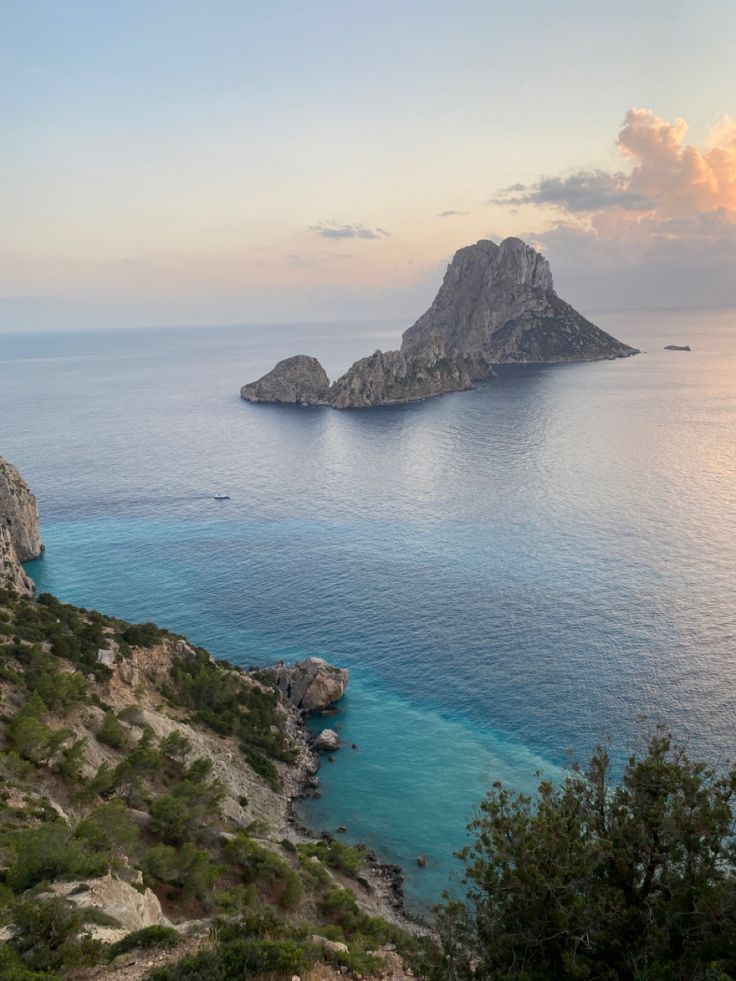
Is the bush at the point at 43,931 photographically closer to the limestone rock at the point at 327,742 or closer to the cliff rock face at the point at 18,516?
the limestone rock at the point at 327,742

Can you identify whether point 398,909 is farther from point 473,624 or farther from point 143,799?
point 473,624

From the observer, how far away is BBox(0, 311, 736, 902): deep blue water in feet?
182

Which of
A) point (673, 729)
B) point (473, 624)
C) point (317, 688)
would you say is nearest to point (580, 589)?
point (473, 624)

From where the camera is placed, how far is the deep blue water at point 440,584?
182ft

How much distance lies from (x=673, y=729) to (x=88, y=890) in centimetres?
4861

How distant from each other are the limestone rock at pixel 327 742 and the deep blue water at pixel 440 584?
1.51m

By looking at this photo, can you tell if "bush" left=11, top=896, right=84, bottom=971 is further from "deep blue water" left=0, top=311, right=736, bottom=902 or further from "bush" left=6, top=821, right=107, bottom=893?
"deep blue water" left=0, top=311, right=736, bottom=902

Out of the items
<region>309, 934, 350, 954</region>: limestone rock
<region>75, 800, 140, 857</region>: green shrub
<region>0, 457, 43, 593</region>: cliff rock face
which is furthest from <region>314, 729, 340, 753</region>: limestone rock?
<region>0, 457, 43, 593</region>: cliff rock face

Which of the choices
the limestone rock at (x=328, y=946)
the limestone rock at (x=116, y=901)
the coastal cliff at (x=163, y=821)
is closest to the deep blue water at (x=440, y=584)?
the coastal cliff at (x=163, y=821)

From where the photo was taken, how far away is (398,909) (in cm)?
4012

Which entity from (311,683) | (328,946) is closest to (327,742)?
(311,683)

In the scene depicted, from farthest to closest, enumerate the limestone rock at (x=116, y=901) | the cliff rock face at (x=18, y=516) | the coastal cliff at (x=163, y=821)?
the cliff rock face at (x=18, y=516), the limestone rock at (x=116, y=901), the coastal cliff at (x=163, y=821)

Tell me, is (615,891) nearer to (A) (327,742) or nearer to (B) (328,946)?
(B) (328,946)

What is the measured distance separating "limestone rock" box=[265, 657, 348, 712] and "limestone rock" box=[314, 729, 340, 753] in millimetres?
4259
